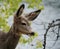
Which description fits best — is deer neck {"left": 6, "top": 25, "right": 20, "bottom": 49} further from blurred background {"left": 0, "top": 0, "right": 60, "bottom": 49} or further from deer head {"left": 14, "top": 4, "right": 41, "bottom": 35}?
blurred background {"left": 0, "top": 0, "right": 60, "bottom": 49}

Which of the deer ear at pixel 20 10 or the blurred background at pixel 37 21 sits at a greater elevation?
the deer ear at pixel 20 10

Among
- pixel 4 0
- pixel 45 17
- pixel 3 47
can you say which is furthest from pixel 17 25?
pixel 45 17

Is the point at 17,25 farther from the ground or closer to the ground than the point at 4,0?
closer to the ground

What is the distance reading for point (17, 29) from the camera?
3.36m

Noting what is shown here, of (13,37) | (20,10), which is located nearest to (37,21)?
(13,37)

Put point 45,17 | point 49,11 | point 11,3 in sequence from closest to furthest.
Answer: point 11,3 → point 45,17 → point 49,11

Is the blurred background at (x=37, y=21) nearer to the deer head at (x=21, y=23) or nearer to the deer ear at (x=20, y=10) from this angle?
the deer head at (x=21, y=23)

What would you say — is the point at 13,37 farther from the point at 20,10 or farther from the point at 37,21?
the point at 37,21

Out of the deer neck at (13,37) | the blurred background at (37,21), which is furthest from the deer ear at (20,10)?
the blurred background at (37,21)

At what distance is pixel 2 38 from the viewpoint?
3.64m

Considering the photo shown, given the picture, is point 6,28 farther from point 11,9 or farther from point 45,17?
point 45,17

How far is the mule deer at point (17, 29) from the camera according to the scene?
329cm

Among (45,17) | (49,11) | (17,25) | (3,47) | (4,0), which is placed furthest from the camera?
(49,11)

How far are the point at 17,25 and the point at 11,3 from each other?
0.97 meters
